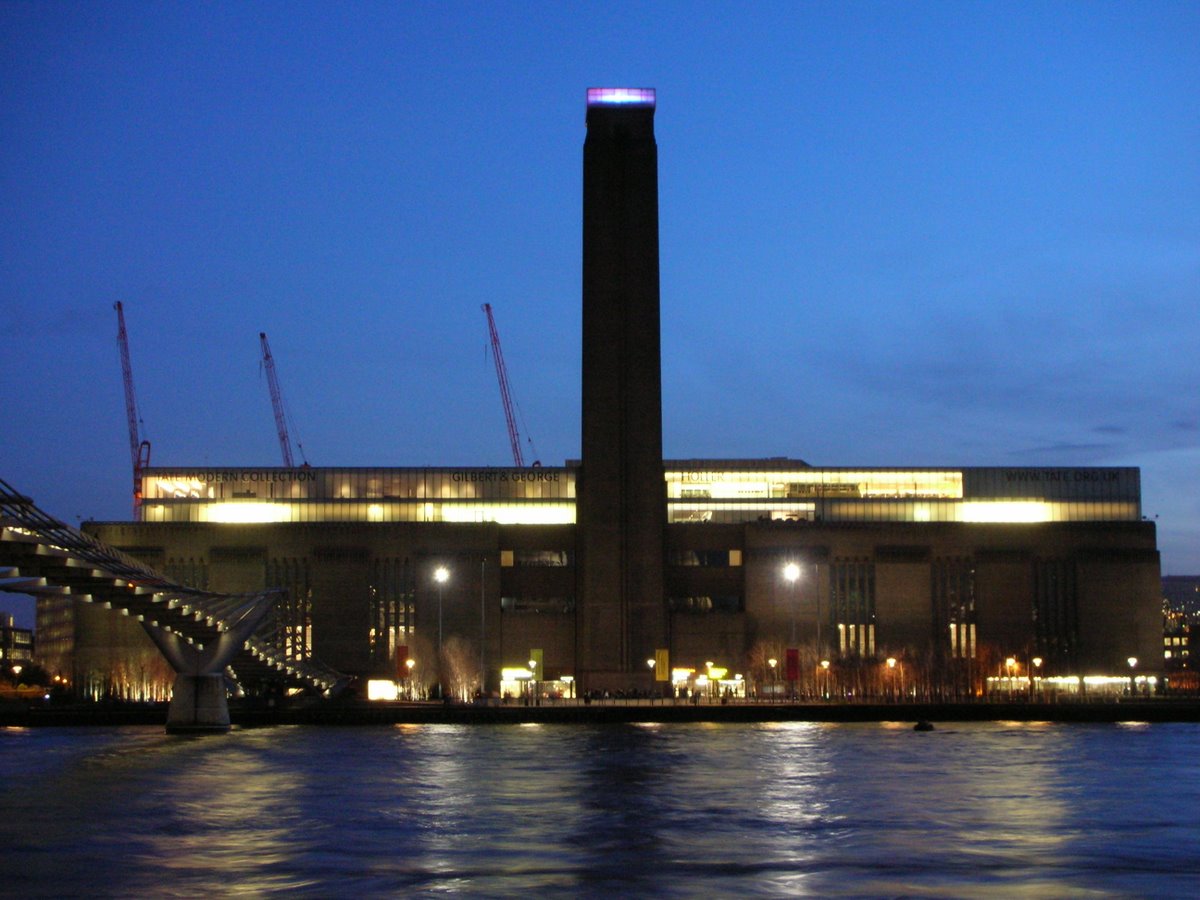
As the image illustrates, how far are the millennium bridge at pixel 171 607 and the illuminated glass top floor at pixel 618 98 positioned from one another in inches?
2001

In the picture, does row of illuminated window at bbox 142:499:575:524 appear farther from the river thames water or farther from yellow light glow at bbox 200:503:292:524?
the river thames water

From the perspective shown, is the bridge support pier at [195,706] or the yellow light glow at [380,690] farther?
the yellow light glow at [380,690]

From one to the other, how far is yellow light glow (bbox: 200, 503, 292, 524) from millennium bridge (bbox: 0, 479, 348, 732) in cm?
2335

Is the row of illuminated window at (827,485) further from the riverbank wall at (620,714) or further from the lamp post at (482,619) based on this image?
the riverbank wall at (620,714)

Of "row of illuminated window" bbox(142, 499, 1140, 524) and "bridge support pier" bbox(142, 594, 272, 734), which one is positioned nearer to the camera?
"bridge support pier" bbox(142, 594, 272, 734)

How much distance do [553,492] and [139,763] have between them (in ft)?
267

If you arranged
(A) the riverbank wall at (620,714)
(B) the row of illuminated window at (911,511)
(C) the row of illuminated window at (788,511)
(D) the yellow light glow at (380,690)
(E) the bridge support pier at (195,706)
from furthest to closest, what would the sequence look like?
1. (C) the row of illuminated window at (788,511)
2. (B) the row of illuminated window at (911,511)
3. (D) the yellow light glow at (380,690)
4. (A) the riverbank wall at (620,714)
5. (E) the bridge support pier at (195,706)

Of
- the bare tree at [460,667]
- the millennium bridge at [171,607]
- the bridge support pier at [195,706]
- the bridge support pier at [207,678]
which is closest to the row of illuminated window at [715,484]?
the bare tree at [460,667]

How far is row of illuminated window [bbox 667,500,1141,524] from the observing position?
153000mm

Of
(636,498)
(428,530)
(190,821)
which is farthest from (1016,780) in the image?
(428,530)

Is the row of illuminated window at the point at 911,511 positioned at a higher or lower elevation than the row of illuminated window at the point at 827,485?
lower

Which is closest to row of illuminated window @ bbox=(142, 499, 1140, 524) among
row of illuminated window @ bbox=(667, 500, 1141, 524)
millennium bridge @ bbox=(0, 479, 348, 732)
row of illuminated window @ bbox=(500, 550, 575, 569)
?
row of illuminated window @ bbox=(667, 500, 1141, 524)

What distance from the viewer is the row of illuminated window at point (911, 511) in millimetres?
153000

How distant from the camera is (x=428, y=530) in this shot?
145875 millimetres
